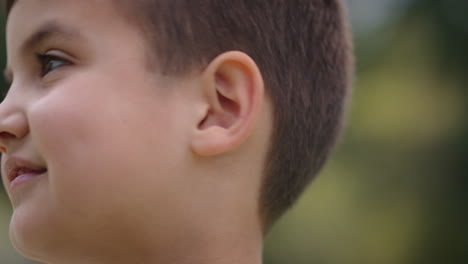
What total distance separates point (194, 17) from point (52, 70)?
12.8 inches

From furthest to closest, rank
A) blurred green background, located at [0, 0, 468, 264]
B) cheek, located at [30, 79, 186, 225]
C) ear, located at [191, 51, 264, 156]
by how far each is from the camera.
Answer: blurred green background, located at [0, 0, 468, 264] → ear, located at [191, 51, 264, 156] → cheek, located at [30, 79, 186, 225]

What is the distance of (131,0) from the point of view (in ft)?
5.43

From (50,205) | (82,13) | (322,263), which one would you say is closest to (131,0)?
(82,13)

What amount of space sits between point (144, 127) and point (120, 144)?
61 mm

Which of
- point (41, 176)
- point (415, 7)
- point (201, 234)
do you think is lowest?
point (201, 234)

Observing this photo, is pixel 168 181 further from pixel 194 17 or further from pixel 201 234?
pixel 194 17

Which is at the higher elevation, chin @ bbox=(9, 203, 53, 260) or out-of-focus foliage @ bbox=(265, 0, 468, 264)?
out-of-focus foliage @ bbox=(265, 0, 468, 264)

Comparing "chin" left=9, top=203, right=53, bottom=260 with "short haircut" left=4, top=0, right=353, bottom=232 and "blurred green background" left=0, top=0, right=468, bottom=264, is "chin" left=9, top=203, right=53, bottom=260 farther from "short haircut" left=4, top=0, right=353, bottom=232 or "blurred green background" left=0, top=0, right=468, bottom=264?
"blurred green background" left=0, top=0, right=468, bottom=264

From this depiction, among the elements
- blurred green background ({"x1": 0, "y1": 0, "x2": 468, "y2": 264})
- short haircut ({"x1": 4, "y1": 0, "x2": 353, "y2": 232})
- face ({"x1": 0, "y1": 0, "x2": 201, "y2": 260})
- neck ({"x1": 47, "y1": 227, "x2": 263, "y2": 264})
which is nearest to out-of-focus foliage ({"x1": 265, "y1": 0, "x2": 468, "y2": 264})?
blurred green background ({"x1": 0, "y1": 0, "x2": 468, "y2": 264})

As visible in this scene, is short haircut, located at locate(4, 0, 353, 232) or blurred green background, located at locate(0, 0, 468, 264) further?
blurred green background, located at locate(0, 0, 468, 264)

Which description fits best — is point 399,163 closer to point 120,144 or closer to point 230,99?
point 230,99

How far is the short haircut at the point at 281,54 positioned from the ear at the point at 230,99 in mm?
37

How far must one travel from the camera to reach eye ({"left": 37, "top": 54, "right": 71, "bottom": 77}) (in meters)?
1.64

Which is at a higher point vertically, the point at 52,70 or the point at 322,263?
the point at 322,263
